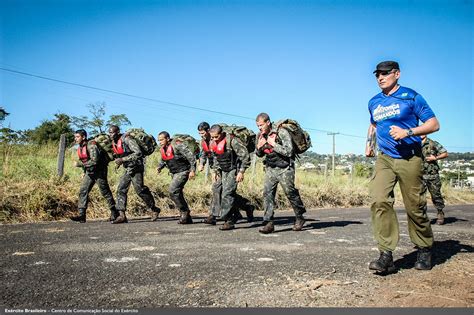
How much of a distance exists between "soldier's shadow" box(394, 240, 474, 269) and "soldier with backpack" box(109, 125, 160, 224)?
545cm

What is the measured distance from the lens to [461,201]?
60.8 feet

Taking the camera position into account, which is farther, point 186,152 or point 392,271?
point 186,152

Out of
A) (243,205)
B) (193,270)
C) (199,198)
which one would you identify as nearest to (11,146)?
(199,198)

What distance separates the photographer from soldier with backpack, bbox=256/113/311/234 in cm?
596

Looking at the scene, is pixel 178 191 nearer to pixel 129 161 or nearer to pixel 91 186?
pixel 129 161

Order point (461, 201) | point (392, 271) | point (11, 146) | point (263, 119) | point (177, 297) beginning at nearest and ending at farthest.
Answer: point (177, 297), point (392, 271), point (263, 119), point (11, 146), point (461, 201)

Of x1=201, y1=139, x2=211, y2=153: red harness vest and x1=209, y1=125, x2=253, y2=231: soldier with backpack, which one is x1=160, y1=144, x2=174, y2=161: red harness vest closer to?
x1=201, y1=139, x2=211, y2=153: red harness vest

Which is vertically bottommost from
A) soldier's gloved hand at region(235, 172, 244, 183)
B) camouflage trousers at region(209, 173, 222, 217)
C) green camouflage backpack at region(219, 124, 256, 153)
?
camouflage trousers at region(209, 173, 222, 217)

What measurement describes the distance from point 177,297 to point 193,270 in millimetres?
785

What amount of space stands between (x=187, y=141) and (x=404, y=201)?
17.3ft

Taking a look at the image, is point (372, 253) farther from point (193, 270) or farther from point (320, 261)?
point (193, 270)

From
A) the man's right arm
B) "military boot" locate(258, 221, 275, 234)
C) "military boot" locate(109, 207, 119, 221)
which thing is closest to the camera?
the man's right arm

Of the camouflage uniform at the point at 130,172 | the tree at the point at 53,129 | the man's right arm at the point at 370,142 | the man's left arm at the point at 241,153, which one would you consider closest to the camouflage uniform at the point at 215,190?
the man's left arm at the point at 241,153

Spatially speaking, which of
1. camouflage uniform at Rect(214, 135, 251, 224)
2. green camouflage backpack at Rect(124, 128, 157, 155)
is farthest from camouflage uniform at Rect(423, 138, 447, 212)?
green camouflage backpack at Rect(124, 128, 157, 155)
